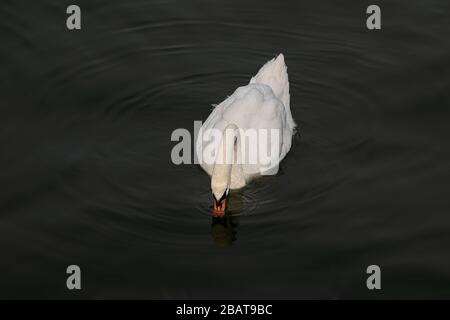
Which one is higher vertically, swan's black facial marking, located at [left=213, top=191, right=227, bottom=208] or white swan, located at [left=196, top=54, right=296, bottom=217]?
white swan, located at [left=196, top=54, right=296, bottom=217]

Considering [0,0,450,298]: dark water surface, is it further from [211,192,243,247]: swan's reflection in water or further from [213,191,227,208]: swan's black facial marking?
[213,191,227,208]: swan's black facial marking

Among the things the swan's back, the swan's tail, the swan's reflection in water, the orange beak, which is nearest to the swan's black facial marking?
the orange beak

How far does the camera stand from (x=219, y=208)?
1556cm

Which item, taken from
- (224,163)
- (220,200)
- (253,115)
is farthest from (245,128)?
(220,200)

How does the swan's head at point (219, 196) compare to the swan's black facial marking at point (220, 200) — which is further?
the swan's black facial marking at point (220, 200)

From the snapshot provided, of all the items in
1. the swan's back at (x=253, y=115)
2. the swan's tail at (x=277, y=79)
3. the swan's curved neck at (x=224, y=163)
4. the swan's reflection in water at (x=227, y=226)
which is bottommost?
the swan's reflection in water at (x=227, y=226)

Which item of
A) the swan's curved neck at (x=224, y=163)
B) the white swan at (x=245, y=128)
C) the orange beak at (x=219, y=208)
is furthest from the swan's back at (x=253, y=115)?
the orange beak at (x=219, y=208)

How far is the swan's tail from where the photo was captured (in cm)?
1834

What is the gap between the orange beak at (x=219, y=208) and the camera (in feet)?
51.0

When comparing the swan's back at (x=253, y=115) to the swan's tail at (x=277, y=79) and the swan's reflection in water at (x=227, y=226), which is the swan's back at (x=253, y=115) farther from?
the swan's reflection in water at (x=227, y=226)

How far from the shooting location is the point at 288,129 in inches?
696

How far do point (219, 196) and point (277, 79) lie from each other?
3931mm

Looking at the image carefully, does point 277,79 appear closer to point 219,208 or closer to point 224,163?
point 224,163
